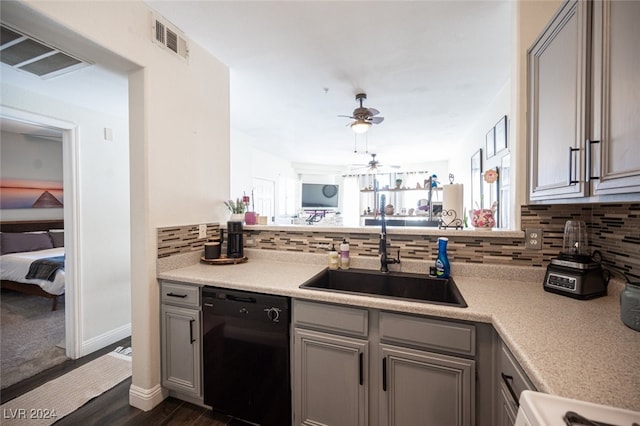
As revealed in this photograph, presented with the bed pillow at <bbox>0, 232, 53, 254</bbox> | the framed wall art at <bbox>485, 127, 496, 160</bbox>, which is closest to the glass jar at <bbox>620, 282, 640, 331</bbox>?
the framed wall art at <bbox>485, 127, 496, 160</bbox>

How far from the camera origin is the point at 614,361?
74 centimetres

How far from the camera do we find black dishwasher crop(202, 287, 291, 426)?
4.62 ft

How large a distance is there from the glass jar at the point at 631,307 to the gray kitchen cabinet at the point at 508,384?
422 millimetres

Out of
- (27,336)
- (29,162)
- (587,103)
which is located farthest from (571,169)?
(29,162)

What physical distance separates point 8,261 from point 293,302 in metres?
4.76

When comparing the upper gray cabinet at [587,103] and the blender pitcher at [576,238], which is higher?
the upper gray cabinet at [587,103]

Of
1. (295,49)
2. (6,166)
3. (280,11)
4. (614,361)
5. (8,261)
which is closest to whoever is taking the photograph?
(614,361)

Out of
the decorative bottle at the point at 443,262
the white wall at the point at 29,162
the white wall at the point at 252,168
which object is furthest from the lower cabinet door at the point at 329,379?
the white wall at the point at 29,162

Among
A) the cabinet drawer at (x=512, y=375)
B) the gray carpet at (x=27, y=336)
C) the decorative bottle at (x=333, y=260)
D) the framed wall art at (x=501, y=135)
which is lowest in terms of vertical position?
the gray carpet at (x=27, y=336)

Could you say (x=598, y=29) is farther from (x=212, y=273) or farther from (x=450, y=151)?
(x=450, y=151)

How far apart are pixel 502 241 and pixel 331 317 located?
3.72ft

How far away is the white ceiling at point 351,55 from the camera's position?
1677 millimetres

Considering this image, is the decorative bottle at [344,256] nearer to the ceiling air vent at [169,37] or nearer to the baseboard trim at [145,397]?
the baseboard trim at [145,397]

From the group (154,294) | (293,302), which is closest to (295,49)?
(293,302)
